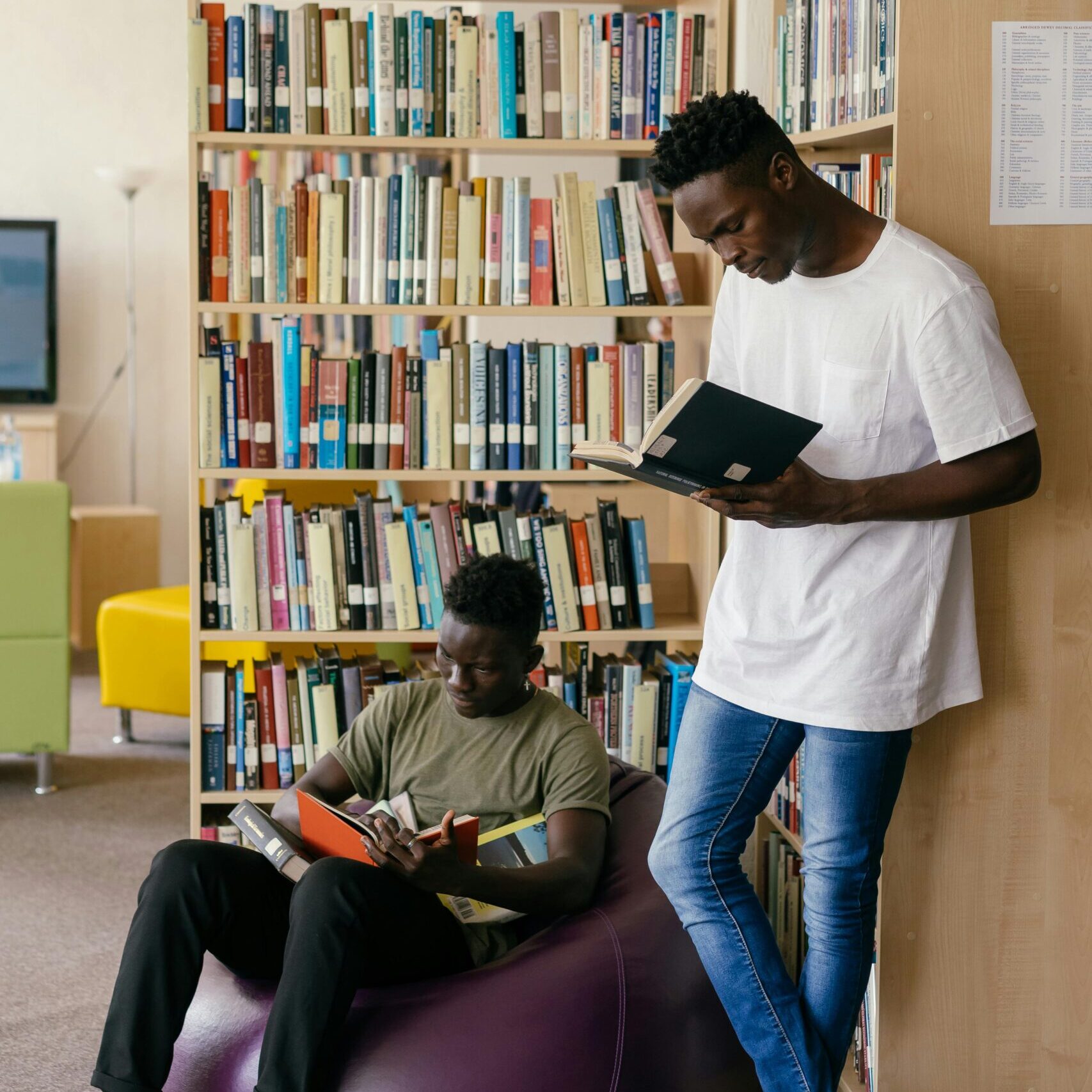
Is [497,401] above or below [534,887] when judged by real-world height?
above

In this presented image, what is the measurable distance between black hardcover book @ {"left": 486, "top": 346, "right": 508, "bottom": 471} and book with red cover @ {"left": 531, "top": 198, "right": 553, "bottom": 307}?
0.13 m

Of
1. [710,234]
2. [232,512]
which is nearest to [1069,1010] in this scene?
[710,234]

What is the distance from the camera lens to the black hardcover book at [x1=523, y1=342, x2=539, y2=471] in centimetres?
273

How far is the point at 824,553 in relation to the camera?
5.32ft

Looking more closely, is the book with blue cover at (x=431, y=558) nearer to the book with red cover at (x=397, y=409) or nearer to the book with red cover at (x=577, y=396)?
the book with red cover at (x=397, y=409)

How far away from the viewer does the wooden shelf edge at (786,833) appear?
2316 mm

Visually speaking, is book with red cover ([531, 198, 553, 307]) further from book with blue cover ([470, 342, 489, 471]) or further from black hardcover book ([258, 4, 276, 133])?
black hardcover book ([258, 4, 276, 133])

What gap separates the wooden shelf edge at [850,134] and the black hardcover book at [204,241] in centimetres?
121

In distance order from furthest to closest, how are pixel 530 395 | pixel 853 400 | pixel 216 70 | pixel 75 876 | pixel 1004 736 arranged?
pixel 75 876
pixel 530 395
pixel 216 70
pixel 1004 736
pixel 853 400

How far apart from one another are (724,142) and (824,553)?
503 millimetres

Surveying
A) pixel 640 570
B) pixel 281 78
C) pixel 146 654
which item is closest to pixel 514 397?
pixel 640 570

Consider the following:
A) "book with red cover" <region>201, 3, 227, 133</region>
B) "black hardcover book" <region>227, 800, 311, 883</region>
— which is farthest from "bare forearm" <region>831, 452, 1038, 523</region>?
"book with red cover" <region>201, 3, 227, 133</region>

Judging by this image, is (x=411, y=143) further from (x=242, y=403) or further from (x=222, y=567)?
(x=222, y=567)

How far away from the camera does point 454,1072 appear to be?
5.49 feet
